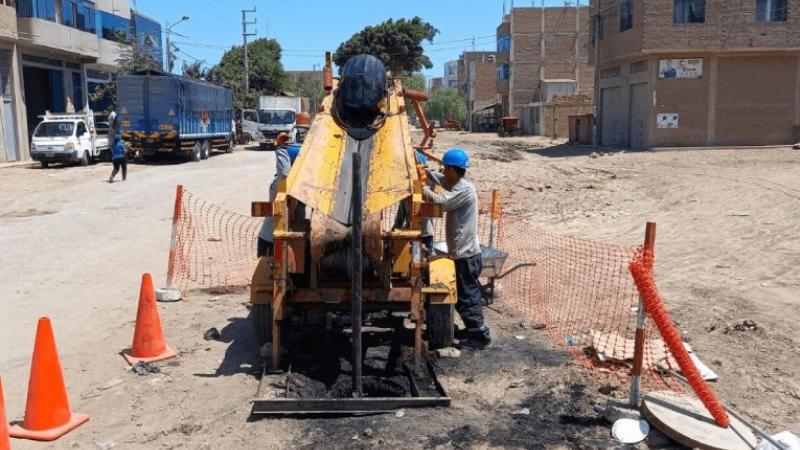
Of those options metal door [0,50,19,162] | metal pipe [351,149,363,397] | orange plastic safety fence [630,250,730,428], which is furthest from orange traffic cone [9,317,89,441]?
metal door [0,50,19,162]

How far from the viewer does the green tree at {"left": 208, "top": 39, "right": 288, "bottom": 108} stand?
62781 millimetres

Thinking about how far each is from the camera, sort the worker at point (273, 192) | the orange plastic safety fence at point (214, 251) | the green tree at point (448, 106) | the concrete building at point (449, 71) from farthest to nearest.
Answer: the concrete building at point (449, 71)
the green tree at point (448, 106)
the orange plastic safety fence at point (214, 251)
the worker at point (273, 192)

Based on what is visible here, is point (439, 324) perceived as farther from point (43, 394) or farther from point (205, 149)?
point (205, 149)

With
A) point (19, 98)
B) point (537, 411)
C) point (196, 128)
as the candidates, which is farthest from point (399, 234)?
point (19, 98)

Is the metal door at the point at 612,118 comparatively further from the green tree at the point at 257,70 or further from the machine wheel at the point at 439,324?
the machine wheel at the point at 439,324

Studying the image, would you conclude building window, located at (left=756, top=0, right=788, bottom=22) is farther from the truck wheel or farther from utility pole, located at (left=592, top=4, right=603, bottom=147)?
the truck wheel

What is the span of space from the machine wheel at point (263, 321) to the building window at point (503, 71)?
230 ft

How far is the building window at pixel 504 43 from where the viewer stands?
241 feet

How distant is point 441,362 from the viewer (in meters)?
6.46

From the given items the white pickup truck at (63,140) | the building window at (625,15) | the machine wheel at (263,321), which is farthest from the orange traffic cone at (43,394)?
the building window at (625,15)

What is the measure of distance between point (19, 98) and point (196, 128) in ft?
27.5

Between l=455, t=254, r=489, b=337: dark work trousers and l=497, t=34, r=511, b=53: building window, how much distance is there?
6969 cm

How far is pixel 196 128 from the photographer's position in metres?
33.1

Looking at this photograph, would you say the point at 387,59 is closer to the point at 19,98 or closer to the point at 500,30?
the point at 500,30
